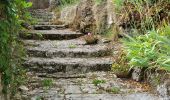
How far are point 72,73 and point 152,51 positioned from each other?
1625 mm

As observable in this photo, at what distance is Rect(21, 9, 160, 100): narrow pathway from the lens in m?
4.32

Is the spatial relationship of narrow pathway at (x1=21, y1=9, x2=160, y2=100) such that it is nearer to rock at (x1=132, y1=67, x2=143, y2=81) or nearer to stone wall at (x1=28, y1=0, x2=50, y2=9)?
rock at (x1=132, y1=67, x2=143, y2=81)

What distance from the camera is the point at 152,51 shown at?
183 inches

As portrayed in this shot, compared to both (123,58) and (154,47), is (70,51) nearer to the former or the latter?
(123,58)

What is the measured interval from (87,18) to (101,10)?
2.50ft

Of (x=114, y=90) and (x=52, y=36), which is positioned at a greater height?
(x=52, y=36)

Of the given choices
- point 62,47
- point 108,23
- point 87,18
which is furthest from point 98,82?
point 87,18

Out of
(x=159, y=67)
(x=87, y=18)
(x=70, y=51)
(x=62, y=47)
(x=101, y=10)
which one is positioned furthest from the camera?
(x=87, y=18)

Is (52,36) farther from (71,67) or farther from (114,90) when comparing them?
(114,90)

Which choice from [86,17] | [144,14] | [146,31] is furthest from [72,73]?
[86,17]

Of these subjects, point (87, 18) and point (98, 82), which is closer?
point (98, 82)

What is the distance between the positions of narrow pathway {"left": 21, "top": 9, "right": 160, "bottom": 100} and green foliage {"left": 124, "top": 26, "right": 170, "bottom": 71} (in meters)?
0.40

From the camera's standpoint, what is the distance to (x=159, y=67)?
4.42 m

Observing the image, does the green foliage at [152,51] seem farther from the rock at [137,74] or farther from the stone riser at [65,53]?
the stone riser at [65,53]
